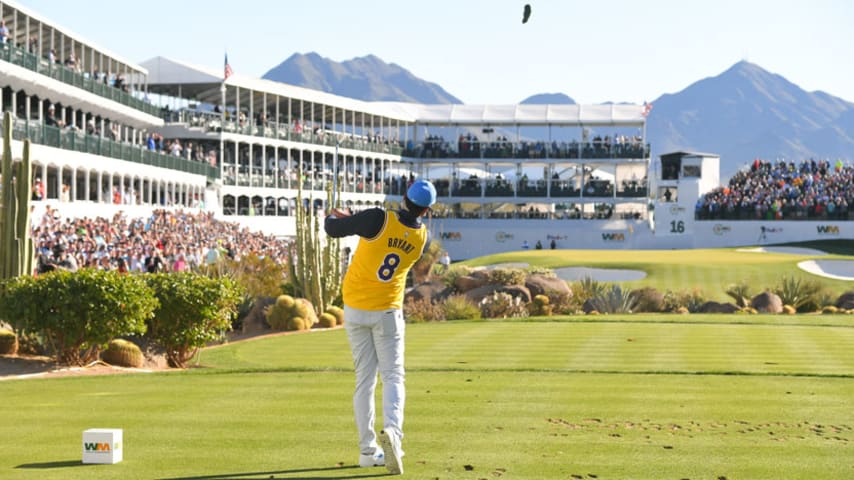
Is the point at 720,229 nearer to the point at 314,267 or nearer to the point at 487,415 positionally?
the point at 314,267

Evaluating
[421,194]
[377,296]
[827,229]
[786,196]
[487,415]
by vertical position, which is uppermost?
[786,196]

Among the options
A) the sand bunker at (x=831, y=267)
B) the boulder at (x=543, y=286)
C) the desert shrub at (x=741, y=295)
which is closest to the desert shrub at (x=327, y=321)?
the boulder at (x=543, y=286)

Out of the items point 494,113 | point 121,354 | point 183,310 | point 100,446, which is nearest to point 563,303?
point 183,310

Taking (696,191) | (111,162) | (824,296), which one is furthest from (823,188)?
(111,162)

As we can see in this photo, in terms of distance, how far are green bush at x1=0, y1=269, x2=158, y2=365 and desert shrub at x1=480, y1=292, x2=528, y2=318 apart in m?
14.7

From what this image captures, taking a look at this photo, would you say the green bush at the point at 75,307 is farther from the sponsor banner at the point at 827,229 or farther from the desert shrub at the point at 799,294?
the sponsor banner at the point at 827,229

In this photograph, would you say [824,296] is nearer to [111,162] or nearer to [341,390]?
[341,390]

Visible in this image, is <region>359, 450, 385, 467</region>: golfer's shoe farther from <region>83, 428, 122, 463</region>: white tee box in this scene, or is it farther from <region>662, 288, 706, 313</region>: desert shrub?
<region>662, 288, 706, 313</region>: desert shrub

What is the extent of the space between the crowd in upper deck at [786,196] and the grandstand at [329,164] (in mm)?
137

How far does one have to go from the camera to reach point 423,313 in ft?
94.1

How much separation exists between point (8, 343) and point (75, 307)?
87.8 inches

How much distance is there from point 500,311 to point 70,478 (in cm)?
2197

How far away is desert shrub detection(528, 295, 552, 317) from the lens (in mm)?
30047

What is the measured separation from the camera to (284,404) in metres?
11.9
